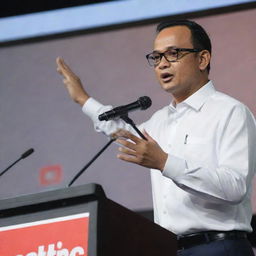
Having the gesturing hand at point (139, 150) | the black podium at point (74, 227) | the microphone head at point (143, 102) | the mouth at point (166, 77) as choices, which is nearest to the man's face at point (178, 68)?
the mouth at point (166, 77)

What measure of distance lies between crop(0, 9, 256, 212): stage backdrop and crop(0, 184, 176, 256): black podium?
1.64m

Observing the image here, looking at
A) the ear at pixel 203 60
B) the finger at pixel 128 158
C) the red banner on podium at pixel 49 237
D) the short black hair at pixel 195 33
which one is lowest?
the red banner on podium at pixel 49 237

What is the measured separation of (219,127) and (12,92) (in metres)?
1.86

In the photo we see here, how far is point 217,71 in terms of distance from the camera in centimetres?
320

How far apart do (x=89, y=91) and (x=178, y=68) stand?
136 cm

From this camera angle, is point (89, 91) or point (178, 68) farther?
point (89, 91)

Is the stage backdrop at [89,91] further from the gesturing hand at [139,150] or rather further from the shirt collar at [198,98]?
the gesturing hand at [139,150]

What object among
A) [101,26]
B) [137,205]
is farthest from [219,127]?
[101,26]

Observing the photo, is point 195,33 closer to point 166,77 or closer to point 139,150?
→ point 166,77

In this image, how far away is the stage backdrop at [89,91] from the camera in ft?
10.4

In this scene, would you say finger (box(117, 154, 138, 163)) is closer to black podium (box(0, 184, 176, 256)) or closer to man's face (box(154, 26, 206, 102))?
black podium (box(0, 184, 176, 256))

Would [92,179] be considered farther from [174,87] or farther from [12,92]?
[174,87]

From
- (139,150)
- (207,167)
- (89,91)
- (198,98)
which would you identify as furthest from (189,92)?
(89,91)

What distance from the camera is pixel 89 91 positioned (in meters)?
3.38
